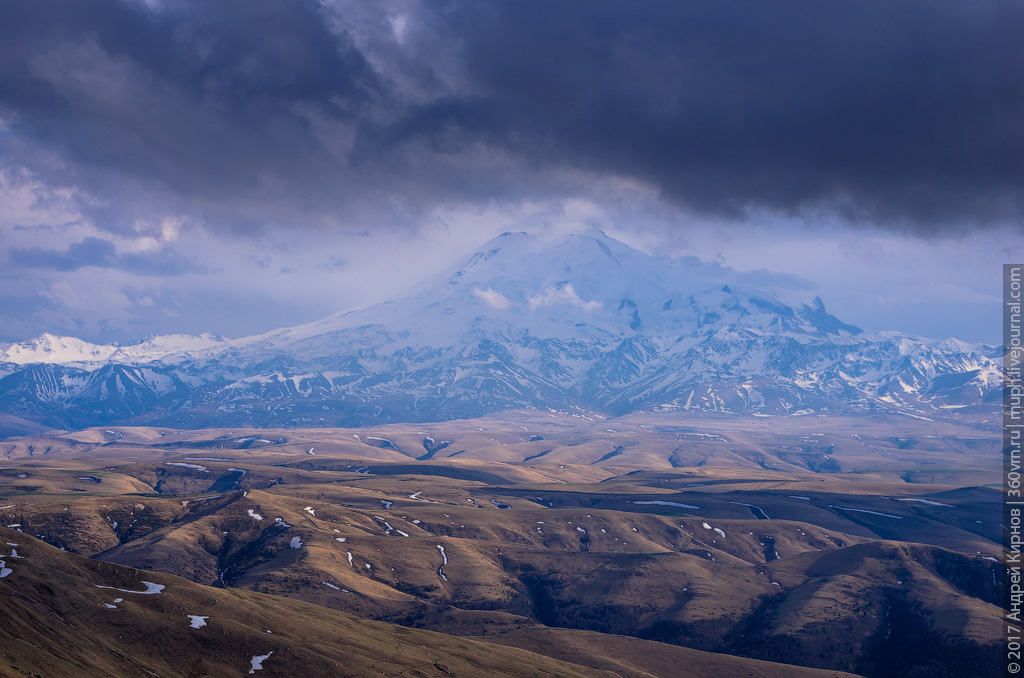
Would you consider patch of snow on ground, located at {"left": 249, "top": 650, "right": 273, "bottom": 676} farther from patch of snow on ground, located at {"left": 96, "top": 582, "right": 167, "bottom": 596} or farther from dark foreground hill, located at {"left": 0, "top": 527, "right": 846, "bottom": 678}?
patch of snow on ground, located at {"left": 96, "top": 582, "right": 167, "bottom": 596}

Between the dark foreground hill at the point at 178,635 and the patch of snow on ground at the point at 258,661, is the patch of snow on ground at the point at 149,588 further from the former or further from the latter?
the patch of snow on ground at the point at 258,661

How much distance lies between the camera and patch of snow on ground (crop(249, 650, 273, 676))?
122m

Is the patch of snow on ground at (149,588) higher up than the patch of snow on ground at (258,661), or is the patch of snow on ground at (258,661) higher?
the patch of snow on ground at (149,588)

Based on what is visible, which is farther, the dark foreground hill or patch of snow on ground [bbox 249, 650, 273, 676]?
patch of snow on ground [bbox 249, 650, 273, 676]

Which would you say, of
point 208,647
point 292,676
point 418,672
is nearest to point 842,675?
point 418,672

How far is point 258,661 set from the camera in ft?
408

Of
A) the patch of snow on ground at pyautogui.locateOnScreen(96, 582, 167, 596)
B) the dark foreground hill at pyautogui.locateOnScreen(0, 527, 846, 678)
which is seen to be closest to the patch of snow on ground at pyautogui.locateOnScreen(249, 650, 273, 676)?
the dark foreground hill at pyautogui.locateOnScreen(0, 527, 846, 678)

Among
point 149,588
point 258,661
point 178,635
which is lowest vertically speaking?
point 258,661

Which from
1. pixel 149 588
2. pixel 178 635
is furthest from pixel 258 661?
pixel 149 588

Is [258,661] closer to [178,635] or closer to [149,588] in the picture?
[178,635]

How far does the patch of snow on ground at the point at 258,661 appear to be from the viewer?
12206 centimetres

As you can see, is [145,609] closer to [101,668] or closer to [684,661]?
[101,668]

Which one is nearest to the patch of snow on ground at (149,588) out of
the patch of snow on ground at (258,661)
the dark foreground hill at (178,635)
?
the dark foreground hill at (178,635)

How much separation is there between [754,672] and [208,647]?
127902 mm
